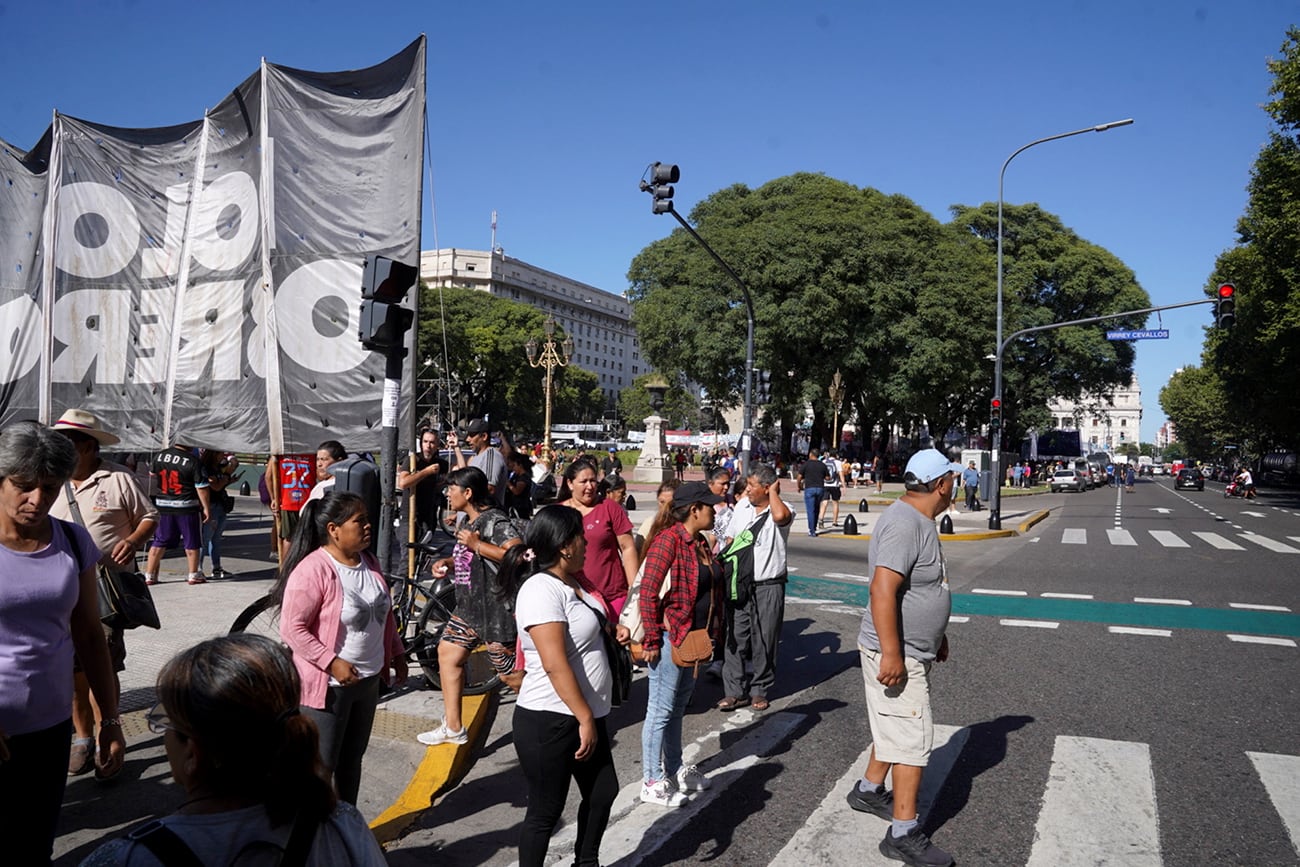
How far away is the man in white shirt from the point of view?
6.82 meters

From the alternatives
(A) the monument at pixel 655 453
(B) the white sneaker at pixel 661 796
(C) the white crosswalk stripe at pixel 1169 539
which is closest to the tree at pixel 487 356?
(A) the monument at pixel 655 453

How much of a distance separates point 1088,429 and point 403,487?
17617cm

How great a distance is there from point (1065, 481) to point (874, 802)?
166 feet

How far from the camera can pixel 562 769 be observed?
3441 mm

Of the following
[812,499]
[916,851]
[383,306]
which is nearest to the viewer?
[916,851]

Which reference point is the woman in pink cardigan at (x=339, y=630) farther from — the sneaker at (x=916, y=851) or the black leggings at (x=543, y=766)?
the sneaker at (x=916, y=851)

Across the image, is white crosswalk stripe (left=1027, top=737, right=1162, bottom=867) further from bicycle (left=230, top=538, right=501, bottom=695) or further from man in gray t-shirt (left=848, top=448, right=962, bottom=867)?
bicycle (left=230, top=538, right=501, bottom=695)

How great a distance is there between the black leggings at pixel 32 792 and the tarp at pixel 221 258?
5.16m

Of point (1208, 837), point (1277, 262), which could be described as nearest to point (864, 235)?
point (1277, 262)

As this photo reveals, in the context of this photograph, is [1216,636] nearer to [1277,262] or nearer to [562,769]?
[562,769]

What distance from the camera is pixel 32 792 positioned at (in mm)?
2824

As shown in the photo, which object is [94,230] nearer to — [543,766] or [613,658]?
[613,658]

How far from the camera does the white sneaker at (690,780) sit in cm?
494

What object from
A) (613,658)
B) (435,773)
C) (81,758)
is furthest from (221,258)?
(613,658)
